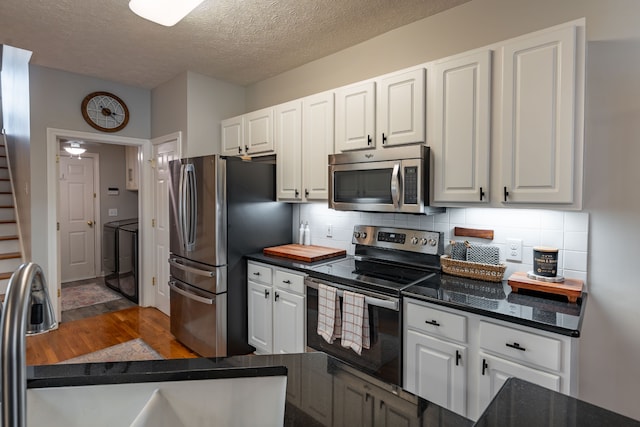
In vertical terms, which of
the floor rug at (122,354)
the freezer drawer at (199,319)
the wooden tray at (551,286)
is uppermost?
the wooden tray at (551,286)

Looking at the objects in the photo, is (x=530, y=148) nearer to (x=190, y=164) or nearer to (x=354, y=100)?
(x=354, y=100)

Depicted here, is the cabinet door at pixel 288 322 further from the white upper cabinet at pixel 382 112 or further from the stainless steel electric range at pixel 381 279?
the white upper cabinet at pixel 382 112

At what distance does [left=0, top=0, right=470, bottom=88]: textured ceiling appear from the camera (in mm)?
2344

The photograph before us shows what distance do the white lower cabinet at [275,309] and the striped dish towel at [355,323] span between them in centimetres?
45

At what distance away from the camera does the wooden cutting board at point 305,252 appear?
2.76 meters

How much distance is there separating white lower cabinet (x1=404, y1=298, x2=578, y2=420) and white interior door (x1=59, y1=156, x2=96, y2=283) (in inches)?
223

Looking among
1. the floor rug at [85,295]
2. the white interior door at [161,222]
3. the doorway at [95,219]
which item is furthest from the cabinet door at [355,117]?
the floor rug at [85,295]

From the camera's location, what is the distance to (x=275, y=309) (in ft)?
9.00

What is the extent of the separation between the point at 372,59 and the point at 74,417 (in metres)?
2.89

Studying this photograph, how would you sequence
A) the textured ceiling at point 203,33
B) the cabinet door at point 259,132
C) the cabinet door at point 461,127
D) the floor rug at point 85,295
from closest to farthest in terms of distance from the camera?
1. the cabinet door at point 461,127
2. the textured ceiling at point 203,33
3. the cabinet door at point 259,132
4. the floor rug at point 85,295

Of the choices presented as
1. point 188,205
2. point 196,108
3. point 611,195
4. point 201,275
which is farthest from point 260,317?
point 611,195

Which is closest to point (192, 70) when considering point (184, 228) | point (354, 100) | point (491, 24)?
point (184, 228)

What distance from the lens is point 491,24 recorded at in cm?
221

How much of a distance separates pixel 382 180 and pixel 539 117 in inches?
37.7
